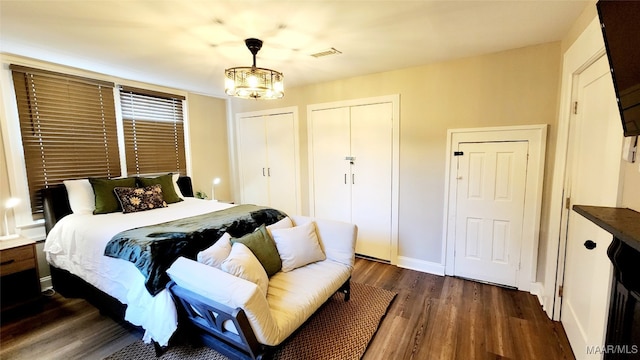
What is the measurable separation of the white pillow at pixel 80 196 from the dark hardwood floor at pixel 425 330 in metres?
0.87

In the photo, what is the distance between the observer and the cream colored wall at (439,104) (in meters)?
2.41

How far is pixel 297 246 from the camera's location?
223 centimetres

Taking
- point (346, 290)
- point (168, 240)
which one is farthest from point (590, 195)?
point (168, 240)

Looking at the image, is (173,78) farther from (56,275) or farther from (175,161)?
(56,275)

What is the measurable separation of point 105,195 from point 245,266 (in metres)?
2.10

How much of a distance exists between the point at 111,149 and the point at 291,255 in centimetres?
269

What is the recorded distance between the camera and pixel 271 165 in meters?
4.18

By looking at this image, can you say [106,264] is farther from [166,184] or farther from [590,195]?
[590,195]

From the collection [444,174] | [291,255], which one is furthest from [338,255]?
[444,174]

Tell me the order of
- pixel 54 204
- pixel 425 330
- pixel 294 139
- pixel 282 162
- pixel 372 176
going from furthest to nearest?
pixel 282 162, pixel 294 139, pixel 372 176, pixel 54 204, pixel 425 330

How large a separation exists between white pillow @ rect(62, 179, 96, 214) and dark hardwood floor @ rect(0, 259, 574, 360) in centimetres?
87

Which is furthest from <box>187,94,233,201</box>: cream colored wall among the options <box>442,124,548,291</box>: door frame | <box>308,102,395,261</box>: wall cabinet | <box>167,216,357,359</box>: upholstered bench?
<box>442,124,548,291</box>: door frame

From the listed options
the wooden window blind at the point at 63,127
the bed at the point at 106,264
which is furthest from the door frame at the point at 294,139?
the wooden window blind at the point at 63,127

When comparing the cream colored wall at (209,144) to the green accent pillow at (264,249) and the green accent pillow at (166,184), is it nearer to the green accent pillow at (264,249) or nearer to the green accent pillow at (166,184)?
the green accent pillow at (166,184)
